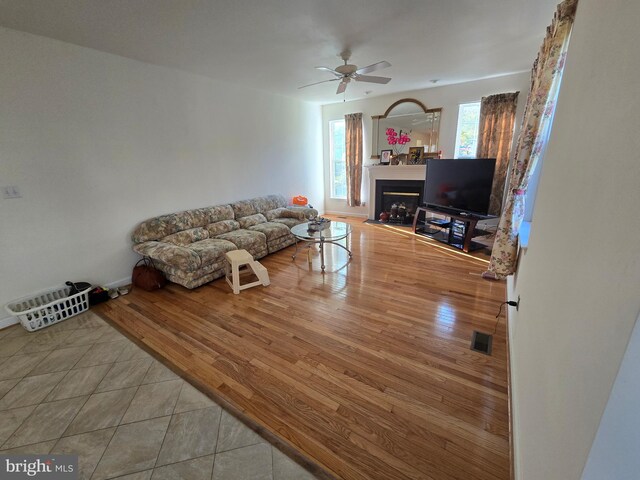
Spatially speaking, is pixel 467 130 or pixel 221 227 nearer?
pixel 221 227

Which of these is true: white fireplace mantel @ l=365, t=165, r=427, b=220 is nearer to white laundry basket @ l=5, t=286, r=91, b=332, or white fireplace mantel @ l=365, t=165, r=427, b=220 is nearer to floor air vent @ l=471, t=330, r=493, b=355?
floor air vent @ l=471, t=330, r=493, b=355

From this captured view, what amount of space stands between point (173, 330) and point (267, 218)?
2.51m

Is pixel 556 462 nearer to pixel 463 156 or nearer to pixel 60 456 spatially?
pixel 60 456

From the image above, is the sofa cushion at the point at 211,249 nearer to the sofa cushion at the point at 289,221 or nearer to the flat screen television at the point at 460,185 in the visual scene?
the sofa cushion at the point at 289,221

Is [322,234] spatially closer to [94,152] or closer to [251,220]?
[251,220]

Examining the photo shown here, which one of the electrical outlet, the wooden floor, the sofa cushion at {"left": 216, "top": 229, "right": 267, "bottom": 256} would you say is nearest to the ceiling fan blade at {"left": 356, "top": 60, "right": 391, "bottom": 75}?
the wooden floor

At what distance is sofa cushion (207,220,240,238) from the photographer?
3.71 m

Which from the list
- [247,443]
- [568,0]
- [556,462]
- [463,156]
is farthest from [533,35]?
[247,443]

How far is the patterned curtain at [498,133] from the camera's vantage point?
4.17 m

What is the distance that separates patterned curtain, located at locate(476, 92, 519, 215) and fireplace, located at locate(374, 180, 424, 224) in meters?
1.22

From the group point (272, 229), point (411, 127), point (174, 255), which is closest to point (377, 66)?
point (272, 229)

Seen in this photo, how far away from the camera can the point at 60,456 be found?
139 centimetres

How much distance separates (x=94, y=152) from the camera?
2.83 metres

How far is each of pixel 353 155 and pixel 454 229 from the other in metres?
2.81
